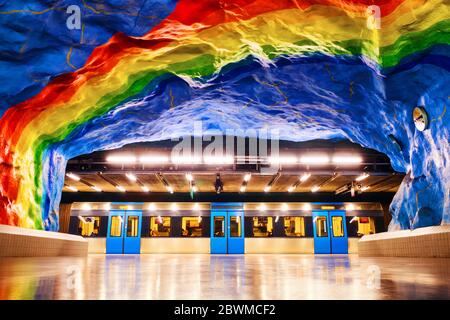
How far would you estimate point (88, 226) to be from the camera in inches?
630

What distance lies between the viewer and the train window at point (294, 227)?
16109 mm

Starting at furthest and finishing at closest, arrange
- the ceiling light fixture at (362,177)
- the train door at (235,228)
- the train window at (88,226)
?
the train window at (88,226) < the train door at (235,228) < the ceiling light fixture at (362,177)

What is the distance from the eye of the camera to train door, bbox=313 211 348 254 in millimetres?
15938

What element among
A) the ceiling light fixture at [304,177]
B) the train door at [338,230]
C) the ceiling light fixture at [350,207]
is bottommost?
the train door at [338,230]

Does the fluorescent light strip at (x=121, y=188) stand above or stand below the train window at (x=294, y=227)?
above

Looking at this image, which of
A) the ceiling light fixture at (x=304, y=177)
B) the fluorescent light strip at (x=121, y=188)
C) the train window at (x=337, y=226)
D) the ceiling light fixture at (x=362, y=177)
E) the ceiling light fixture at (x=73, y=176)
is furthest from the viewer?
the train window at (x=337, y=226)

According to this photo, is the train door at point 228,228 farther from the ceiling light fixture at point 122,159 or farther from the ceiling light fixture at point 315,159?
the ceiling light fixture at point 122,159

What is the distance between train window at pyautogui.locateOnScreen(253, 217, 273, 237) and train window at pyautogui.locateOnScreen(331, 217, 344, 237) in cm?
298

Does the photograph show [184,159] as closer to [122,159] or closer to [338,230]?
[122,159]

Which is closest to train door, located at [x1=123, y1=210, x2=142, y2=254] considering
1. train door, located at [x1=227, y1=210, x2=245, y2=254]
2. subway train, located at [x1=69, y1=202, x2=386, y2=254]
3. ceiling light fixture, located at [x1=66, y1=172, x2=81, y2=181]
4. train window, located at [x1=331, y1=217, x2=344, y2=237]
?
subway train, located at [x1=69, y1=202, x2=386, y2=254]

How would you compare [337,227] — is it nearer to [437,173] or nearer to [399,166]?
[399,166]

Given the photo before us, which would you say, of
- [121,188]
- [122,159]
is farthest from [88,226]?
[122,159]

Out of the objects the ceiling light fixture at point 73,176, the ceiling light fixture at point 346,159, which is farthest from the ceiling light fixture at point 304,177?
the ceiling light fixture at point 73,176
